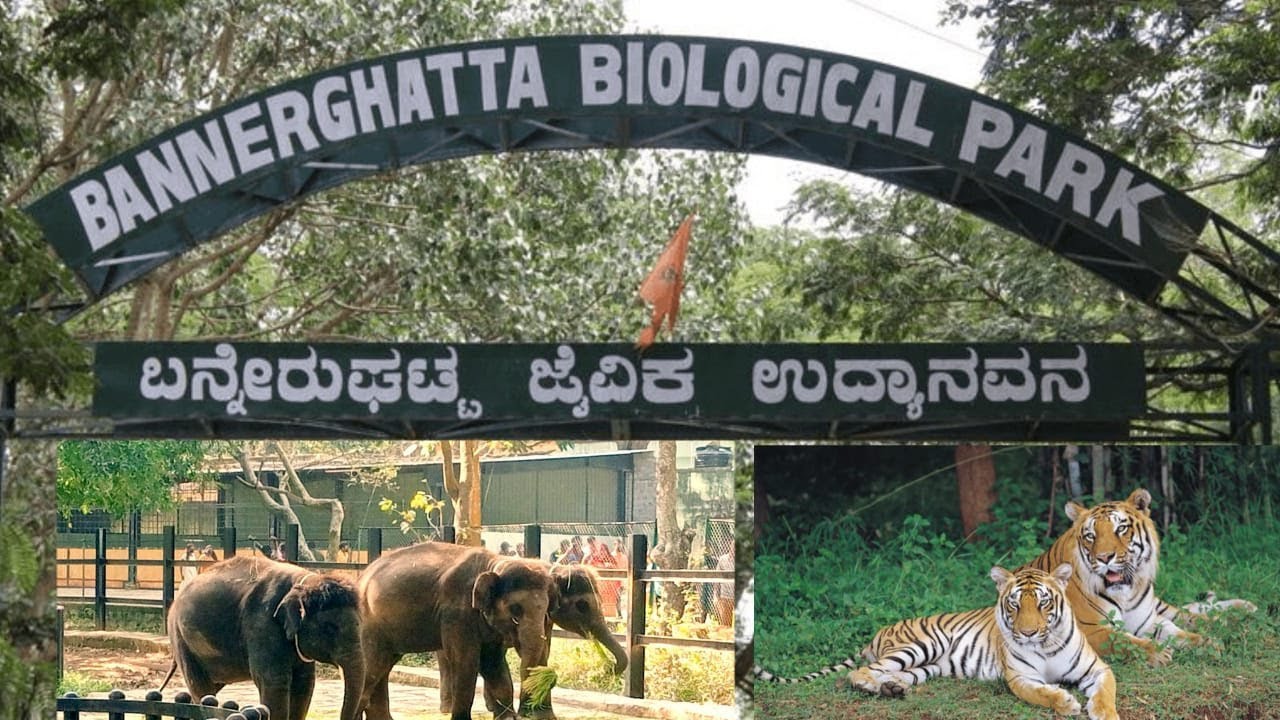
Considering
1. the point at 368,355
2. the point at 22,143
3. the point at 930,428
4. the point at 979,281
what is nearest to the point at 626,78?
the point at 368,355

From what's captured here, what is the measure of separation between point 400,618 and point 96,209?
132 inches

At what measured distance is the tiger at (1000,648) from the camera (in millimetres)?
9500

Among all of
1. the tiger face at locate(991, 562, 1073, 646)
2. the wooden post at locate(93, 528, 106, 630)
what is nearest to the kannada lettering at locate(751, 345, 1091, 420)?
the tiger face at locate(991, 562, 1073, 646)

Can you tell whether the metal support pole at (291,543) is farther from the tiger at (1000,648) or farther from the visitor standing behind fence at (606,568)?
the tiger at (1000,648)

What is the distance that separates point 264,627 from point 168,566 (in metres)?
0.78

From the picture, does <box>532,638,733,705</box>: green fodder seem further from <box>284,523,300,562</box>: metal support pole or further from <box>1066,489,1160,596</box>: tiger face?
<box>1066,489,1160,596</box>: tiger face

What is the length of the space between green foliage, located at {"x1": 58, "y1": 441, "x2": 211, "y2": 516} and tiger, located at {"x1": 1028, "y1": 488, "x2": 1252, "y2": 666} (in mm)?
5836

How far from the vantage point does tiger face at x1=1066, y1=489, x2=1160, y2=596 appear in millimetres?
9578

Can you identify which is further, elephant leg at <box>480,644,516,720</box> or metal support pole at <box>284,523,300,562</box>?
metal support pole at <box>284,523,300,562</box>

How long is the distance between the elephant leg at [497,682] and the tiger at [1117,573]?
3.51 m

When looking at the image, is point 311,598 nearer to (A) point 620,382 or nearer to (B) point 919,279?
(A) point 620,382

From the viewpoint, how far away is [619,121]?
10.0 metres

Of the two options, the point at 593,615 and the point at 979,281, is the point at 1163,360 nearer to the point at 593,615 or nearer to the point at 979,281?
the point at 979,281

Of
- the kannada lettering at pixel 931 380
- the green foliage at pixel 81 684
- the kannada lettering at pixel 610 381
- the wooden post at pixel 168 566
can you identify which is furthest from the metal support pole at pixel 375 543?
the kannada lettering at pixel 931 380
